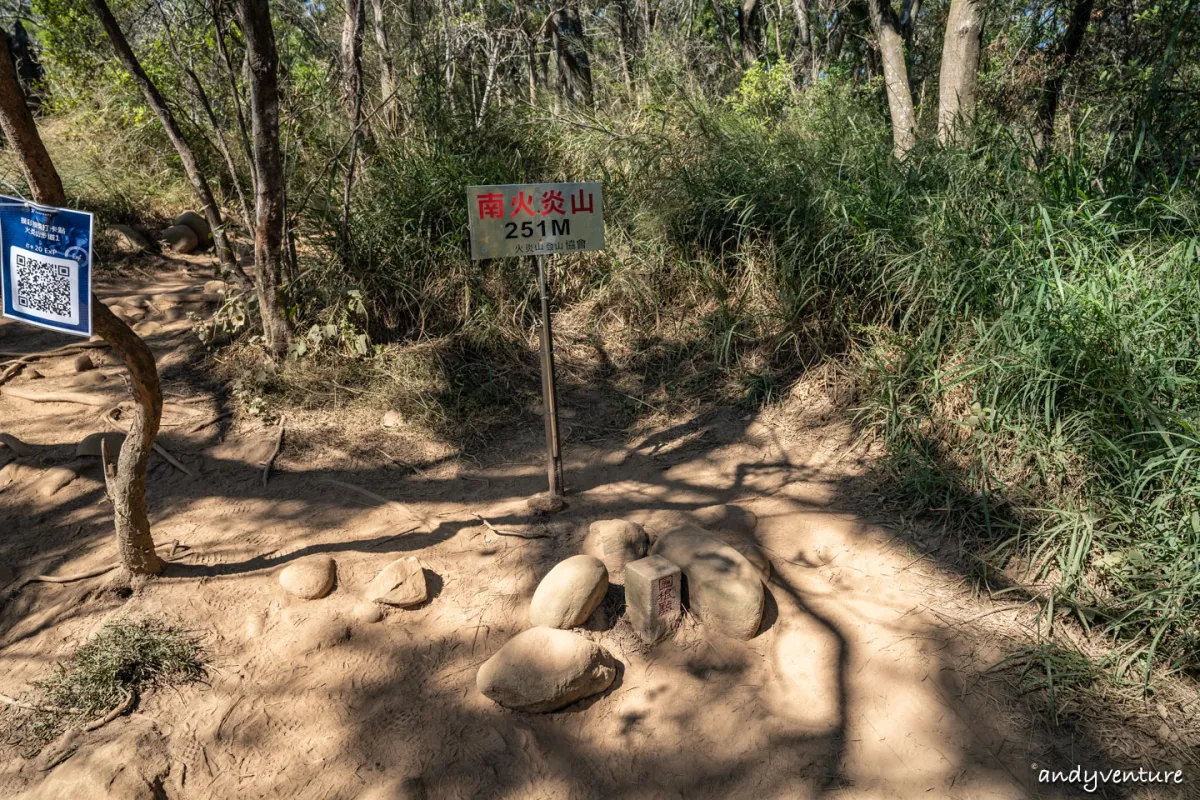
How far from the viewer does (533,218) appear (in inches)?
138

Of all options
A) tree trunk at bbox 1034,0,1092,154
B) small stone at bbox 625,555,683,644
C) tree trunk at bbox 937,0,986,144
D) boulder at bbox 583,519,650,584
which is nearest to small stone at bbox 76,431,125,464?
boulder at bbox 583,519,650,584

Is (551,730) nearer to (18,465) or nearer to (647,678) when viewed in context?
(647,678)

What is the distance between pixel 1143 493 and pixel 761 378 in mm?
2075

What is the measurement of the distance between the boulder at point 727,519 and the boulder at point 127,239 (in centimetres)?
556

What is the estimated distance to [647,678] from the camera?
3082 millimetres

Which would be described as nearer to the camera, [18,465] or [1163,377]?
[1163,377]

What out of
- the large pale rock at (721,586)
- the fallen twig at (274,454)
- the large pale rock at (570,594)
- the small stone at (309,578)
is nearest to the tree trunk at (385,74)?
the fallen twig at (274,454)

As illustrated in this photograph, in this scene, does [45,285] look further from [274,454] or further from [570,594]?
[570,594]

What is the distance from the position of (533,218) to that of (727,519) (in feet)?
5.44

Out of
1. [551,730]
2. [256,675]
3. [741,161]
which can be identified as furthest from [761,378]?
[256,675]

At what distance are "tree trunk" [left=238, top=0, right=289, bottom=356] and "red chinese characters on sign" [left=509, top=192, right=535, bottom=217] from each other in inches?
74.0

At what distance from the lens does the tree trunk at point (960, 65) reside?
5.03 m

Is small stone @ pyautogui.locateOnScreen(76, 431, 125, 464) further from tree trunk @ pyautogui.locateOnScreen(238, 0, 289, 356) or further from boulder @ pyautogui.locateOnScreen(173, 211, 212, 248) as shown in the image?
boulder @ pyautogui.locateOnScreen(173, 211, 212, 248)

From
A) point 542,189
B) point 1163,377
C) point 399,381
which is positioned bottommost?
point 1163,377
